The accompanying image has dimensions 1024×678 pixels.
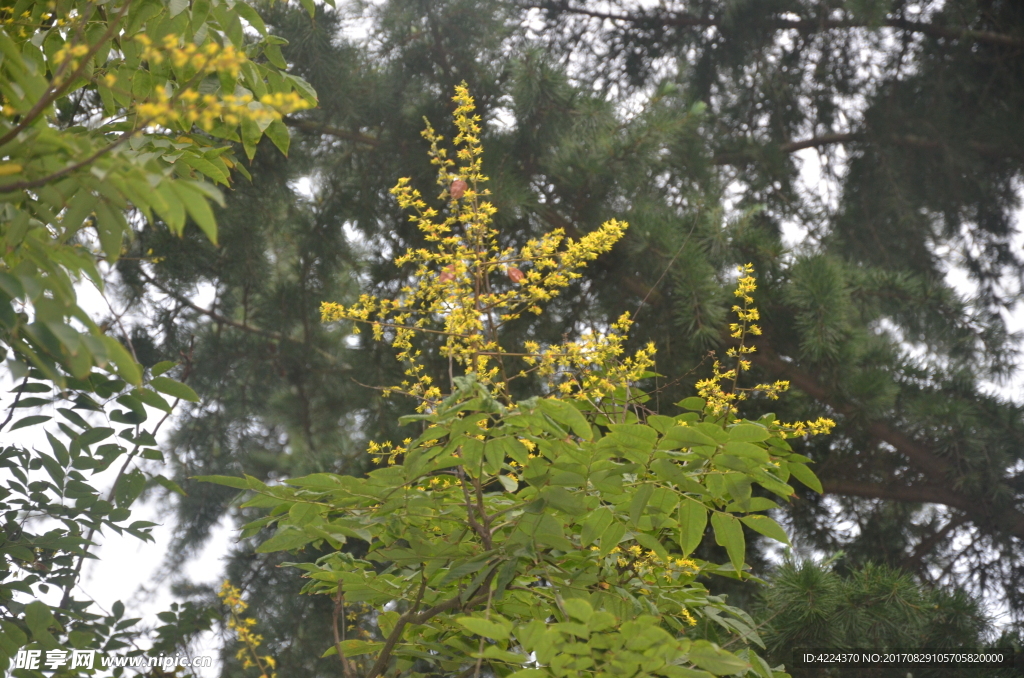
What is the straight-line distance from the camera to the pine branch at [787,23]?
6.88ft

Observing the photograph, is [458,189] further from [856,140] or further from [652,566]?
[856,140]

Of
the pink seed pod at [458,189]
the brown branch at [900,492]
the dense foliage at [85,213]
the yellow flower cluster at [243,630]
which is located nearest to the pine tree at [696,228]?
the brown branch at [900,492]

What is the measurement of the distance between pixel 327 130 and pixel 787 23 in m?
1.42

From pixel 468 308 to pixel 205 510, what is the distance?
Result: 5.91 feet

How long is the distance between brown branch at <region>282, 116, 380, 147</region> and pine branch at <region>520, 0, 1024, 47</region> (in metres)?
0.67

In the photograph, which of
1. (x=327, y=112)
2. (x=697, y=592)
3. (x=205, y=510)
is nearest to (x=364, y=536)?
(x=697, y=592)

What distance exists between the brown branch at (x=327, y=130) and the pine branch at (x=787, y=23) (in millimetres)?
673

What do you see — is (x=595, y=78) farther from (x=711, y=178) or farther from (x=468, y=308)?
(x=468, y=308)

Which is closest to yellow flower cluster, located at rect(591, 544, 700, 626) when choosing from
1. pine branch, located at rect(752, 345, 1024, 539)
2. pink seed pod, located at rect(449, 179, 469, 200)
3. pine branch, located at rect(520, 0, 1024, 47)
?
pink seed pod, located at rect(449, 179, 469, 200)

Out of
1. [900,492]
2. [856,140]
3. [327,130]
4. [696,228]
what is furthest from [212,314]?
[856,140]

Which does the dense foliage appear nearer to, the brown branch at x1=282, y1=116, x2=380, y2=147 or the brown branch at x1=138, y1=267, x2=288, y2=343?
the brown branch at x1=138, y1=267, x2=288, y2=343

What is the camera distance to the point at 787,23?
91.0 inches

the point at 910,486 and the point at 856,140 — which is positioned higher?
the point at 856,140

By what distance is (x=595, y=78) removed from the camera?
7.88 feet
